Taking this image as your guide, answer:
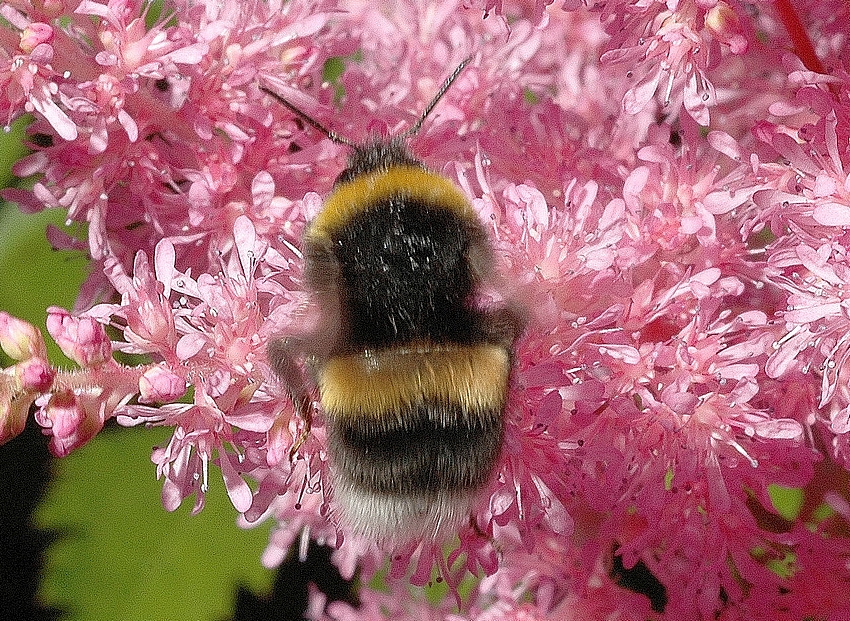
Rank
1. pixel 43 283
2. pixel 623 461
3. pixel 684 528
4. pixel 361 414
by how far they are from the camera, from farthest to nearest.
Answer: pixel 43 283
pixel 684 528
pixel 623 461
pixel 361 414

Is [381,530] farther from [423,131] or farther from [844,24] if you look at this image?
[844,24]

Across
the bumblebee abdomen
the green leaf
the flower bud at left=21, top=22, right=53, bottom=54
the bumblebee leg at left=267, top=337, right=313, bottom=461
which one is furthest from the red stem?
the green leaf

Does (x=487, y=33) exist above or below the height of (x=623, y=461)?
above

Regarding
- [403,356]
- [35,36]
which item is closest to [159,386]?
[403,356]

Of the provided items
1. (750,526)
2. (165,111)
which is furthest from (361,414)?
(750,526)

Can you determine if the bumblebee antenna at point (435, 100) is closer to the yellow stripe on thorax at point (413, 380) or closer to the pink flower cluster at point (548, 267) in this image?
the pink flower cluster at point (548, 267)

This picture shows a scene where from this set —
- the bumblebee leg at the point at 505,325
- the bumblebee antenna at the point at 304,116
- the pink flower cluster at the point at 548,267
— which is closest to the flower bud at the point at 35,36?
the pink flower cluster at the point at 548,267

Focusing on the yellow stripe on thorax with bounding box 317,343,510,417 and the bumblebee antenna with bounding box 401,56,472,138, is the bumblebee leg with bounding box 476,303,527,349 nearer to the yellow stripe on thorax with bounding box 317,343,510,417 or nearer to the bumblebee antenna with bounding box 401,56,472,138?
the yellow stripe on thorax with bounding box 317,343,510,417

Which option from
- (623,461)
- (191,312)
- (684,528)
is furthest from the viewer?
(684,528)
